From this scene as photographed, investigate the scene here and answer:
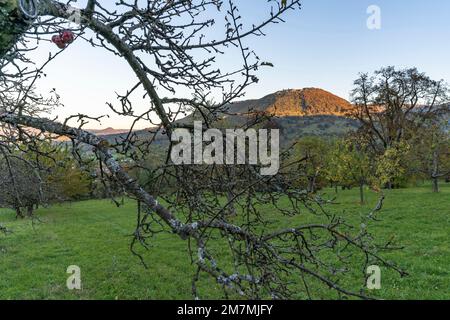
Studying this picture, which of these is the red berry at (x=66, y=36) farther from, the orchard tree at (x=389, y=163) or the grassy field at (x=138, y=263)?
the orchard tree at (x=389, y=163)

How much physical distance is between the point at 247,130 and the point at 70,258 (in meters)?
14.6

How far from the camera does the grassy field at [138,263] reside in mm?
10180

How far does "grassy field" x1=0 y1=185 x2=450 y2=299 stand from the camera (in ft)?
33.4

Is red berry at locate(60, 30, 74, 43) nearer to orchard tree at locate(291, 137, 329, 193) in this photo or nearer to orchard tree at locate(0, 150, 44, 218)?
orchard tree at locate(0, 150, 44, 218)

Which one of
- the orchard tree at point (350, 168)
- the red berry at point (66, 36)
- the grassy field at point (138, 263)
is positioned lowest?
the grassy field at point (138, 263)

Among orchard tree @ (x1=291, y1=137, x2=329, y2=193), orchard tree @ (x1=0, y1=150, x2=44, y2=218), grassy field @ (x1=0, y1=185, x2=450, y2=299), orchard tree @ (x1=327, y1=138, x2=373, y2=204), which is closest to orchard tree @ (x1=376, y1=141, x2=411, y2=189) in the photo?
orchard tree @ (x1=327, y1=138, x2=373, y2=204)

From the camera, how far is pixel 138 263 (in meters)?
13.8

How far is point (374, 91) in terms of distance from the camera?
41875 millimetres

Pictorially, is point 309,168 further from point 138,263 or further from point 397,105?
point 397,105

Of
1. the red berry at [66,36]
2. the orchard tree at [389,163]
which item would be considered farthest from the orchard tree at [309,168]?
the orchard tree at [389,163]

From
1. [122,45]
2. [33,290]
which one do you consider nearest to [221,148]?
[122,45]

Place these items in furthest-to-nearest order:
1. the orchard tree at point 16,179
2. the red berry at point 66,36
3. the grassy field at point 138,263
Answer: the grassy field at point 138,263 → the orchard tree at point 16,179 → the red berry at point 66,36

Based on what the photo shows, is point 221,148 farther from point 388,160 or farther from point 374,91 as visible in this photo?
point 374,91

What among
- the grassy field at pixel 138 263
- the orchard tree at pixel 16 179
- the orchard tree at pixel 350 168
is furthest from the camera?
the orchard tree at pixel 350 168
